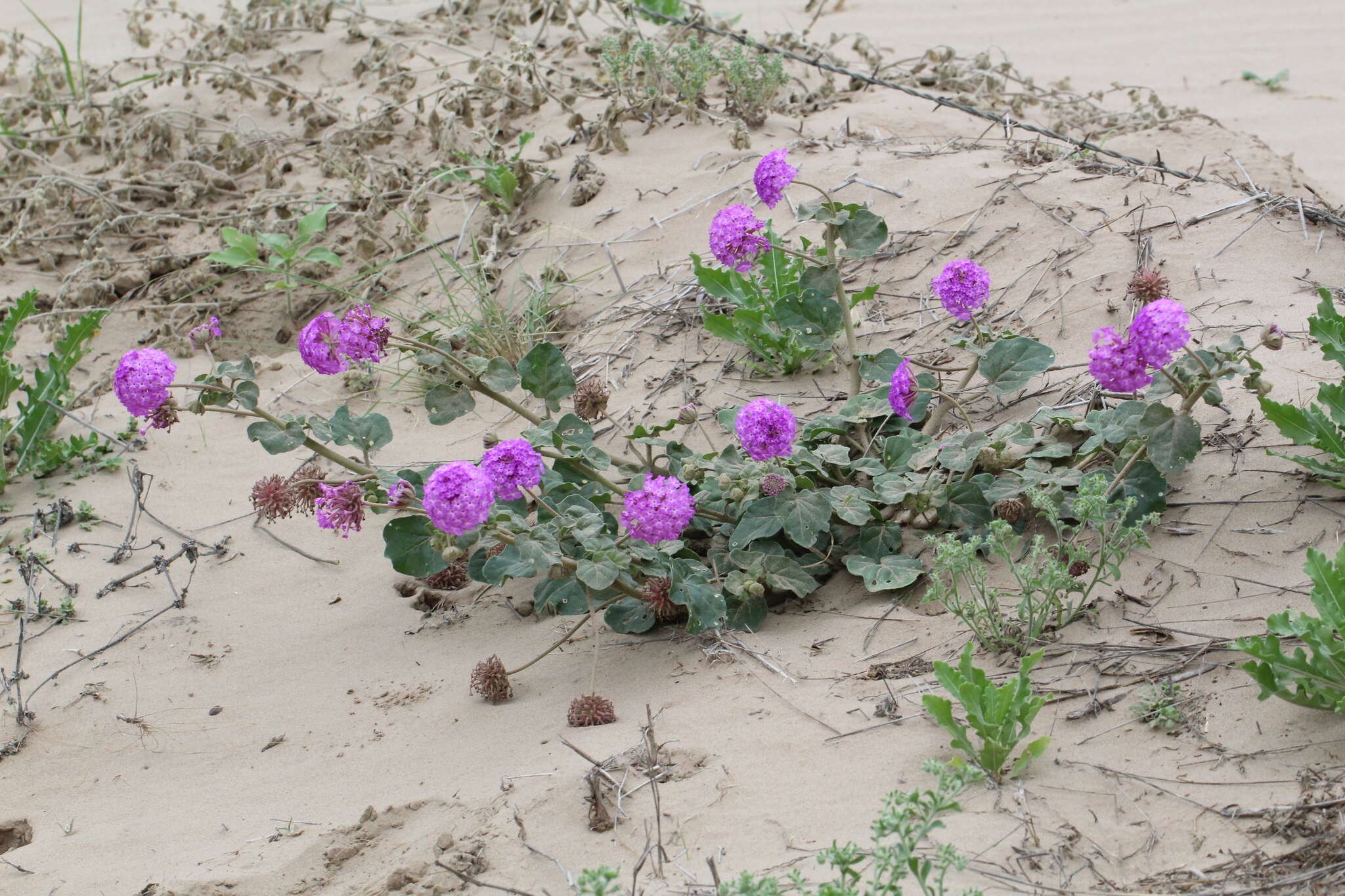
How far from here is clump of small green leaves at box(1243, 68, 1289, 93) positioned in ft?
20.7

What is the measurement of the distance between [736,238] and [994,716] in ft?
5.18

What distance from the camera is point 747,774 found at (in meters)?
2.37

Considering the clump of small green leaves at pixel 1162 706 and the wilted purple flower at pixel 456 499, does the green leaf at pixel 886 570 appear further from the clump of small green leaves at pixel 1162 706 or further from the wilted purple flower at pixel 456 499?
the wilted purple flower at pixel 456 499

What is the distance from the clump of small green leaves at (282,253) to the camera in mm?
4906

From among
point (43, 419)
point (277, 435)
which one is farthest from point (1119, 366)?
point (43, 419)

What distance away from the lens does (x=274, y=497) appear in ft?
9.36

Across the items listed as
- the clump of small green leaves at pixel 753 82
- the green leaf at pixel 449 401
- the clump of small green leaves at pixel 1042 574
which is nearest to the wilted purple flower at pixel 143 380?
the green leaf at pixel 449 401

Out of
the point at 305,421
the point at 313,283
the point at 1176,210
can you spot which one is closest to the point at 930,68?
the point at 1176,210

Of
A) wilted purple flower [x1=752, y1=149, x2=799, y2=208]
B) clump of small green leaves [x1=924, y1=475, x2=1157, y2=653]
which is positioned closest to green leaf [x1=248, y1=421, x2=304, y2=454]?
wilted purple flower [x1=752, y1=149, x2=799, y2=208]

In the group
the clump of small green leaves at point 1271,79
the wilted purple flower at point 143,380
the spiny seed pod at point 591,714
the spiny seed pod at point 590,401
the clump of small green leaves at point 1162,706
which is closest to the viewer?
the clump of small green leaves at point 1162,706

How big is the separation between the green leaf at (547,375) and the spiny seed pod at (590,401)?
4.1 inches

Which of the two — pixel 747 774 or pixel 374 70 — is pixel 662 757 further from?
pixel 374 70

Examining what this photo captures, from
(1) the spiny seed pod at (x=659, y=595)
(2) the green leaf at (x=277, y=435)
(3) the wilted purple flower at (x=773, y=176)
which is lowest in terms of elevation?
(1) the spiny seed pod at (x=659, y=595)

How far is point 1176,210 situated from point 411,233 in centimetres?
322
